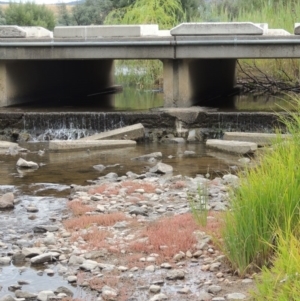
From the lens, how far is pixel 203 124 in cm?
1435

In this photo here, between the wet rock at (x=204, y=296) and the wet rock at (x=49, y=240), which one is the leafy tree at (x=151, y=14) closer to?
the wet rock at (x=49, y=240)

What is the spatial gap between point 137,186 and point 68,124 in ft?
18.8

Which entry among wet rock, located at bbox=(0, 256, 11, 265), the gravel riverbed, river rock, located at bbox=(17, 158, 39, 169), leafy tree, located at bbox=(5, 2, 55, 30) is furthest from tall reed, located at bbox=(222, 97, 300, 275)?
leafy tree, located at bbox=(5, 2, 55, 30)

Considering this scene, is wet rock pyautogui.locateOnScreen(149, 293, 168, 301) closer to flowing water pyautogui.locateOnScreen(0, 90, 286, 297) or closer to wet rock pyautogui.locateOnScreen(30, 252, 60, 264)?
flowing water pyautogui.locateOnScreen(0, 90, 286, 297)

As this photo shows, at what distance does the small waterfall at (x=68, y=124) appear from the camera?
14.5m

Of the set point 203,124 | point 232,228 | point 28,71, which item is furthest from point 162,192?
point 28,71

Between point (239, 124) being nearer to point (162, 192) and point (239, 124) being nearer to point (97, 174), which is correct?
point (97, 174)

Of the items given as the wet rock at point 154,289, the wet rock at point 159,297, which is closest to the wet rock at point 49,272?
the wet rock at point 154,289

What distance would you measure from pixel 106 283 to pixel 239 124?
29.6 feet

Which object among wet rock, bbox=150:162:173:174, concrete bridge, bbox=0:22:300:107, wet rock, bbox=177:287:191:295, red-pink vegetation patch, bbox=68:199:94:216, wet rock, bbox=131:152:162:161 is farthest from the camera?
concrete bridge, bbox=0:22:300:107

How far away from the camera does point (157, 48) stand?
14.5 metres

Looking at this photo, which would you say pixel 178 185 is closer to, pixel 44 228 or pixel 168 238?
pixel 44 228

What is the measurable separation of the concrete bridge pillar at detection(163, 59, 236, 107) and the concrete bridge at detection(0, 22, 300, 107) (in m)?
0.02

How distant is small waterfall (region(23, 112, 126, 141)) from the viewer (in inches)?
572
